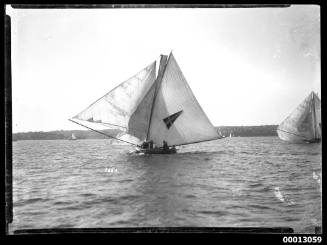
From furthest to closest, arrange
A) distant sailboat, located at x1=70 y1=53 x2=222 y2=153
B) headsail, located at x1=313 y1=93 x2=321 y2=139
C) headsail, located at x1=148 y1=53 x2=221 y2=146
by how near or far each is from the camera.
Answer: headsail, located at x1=148 y1=53 x2=221 y2=146, distant sailboat, located at x1=70 y1=53 x2=222 y2=153, headsail, located at x1=313 y1=93 x2=321 y2=139

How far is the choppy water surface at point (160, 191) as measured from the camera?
614cm

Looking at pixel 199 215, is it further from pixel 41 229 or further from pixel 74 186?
pixel 41 229

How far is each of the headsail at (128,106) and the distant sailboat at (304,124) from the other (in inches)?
112

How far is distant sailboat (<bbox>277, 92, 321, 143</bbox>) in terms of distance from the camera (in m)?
6.19

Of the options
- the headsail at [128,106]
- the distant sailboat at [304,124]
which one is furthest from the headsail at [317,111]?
the headsail at [128,106]

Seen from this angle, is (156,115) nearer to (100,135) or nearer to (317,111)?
(100,135)

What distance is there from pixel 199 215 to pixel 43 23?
4378 millimetres

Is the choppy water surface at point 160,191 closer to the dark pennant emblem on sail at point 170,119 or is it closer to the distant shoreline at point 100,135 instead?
the distant shoreline at point 100,135

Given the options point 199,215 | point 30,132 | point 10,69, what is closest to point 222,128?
point 199,215

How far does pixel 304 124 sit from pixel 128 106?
4.30m
